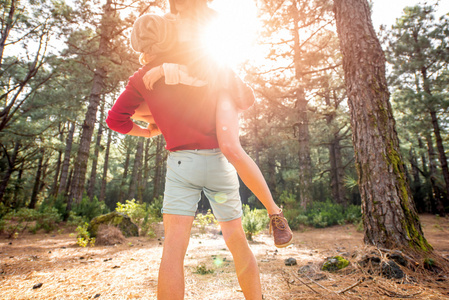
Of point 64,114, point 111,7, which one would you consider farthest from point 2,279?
point 64,114

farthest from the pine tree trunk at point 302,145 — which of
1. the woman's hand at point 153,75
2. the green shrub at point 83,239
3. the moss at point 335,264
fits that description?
the woman's hand at point 153,75

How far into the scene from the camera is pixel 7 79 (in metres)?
10.9

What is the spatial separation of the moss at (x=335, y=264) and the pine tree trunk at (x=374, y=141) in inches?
18.0

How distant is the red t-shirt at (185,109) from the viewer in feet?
3.96

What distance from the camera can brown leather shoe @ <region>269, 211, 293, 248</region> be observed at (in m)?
1.10

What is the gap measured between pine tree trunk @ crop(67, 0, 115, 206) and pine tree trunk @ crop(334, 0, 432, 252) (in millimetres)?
7278

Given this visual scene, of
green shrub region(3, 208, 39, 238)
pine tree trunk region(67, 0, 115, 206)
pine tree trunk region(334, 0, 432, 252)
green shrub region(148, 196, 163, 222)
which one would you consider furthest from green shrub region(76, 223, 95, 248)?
pine tree trunk region(334, 0, 432, 252)

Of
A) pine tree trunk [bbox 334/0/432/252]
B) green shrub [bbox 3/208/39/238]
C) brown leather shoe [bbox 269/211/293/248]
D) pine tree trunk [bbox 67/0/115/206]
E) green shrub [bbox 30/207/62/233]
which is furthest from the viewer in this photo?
pine tree trunk [bbox 67/0/115/206]

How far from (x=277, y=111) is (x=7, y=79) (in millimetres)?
13076

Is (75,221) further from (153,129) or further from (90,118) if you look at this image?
(153,129)

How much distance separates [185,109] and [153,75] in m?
0.23

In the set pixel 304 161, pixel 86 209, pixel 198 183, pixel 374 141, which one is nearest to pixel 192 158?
pixel 198 183

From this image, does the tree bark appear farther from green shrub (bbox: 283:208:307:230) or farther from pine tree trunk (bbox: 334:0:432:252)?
pine tree trunk (bbox: 334:0:432:252)

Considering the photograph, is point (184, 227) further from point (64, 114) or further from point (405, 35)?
point (405, 35)
